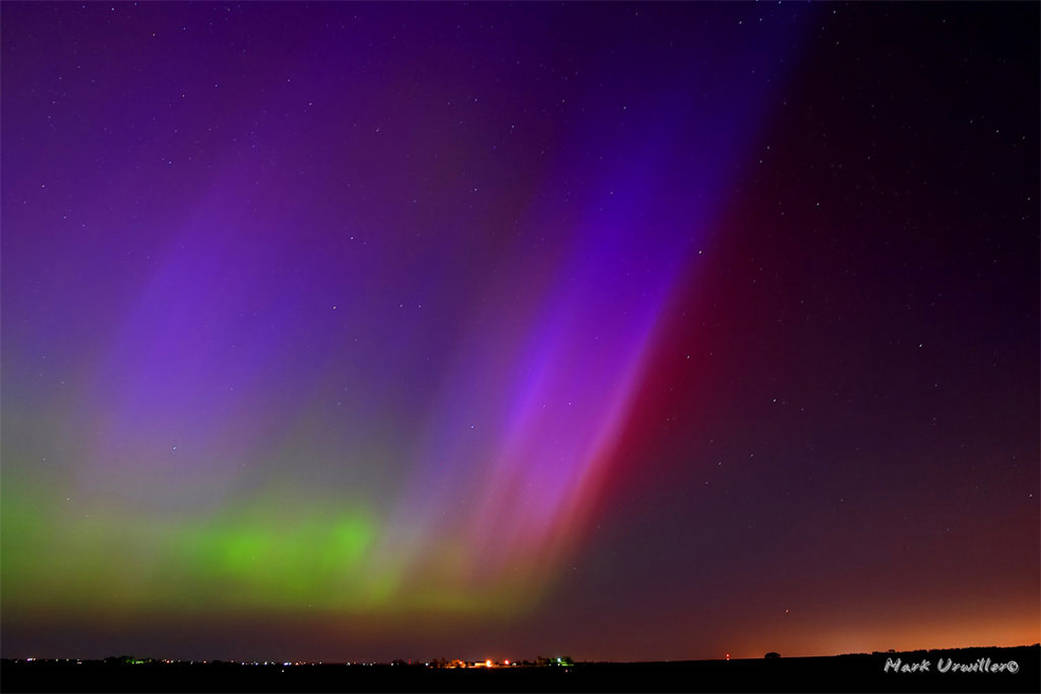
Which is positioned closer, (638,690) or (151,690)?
(638,690)

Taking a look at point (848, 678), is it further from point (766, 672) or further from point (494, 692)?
point (494, 692)

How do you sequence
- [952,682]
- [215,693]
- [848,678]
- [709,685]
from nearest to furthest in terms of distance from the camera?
[952,682], [848,678], [709,685], [215,693]

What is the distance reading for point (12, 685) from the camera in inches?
2623

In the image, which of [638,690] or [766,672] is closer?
[638,690]

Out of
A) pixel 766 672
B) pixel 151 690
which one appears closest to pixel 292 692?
pixel 151 690

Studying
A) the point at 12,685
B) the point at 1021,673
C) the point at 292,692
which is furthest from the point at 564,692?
the point at 12,685

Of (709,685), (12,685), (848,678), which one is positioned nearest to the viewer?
(848,678)

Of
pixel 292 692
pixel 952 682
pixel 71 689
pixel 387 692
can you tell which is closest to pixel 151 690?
pixel 71 689

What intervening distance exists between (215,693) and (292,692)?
19.0ft

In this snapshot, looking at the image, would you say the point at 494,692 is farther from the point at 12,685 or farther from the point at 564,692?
the point at 12,685

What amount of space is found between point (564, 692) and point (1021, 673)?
26.7 m

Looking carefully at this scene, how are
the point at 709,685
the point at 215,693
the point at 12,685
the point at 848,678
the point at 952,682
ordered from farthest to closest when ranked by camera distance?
the point at 12,685, the point at 215,693, the point at 709,685, the point at 848,678, the point at 952,682

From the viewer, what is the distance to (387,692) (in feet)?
205

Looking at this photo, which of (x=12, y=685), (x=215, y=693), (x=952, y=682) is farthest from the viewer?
(x=12, y=685)
